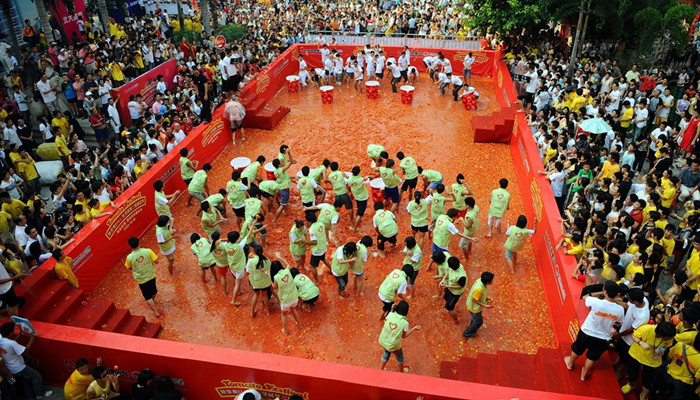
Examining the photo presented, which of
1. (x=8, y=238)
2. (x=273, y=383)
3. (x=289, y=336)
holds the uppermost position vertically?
(x=8, y=238)

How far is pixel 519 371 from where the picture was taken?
22.7 ft

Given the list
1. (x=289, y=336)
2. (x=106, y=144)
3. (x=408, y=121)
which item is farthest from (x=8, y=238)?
(x=408, y=121)

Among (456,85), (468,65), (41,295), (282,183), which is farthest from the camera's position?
(468,65)

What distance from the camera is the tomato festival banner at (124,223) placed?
8922mm

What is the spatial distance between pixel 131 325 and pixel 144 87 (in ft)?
29.8

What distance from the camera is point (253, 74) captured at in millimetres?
17484

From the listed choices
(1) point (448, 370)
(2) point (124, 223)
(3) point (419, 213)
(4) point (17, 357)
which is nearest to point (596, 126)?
(3) point (419, 213)

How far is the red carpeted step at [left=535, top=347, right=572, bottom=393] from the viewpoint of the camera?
21.4 feet

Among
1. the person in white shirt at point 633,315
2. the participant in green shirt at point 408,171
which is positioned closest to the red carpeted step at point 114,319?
the participant in green shirt at point 408,171

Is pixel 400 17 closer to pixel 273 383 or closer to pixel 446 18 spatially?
pixel 446 18

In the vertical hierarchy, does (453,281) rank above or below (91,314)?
above

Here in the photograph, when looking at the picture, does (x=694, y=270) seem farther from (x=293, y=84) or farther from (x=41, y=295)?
(x=293, y=84)

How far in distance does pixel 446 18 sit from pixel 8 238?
2143 centimetres

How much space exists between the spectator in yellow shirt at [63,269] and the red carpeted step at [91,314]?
409mm
